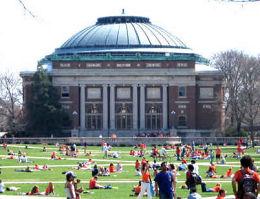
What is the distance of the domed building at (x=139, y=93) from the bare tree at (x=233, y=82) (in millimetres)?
2213

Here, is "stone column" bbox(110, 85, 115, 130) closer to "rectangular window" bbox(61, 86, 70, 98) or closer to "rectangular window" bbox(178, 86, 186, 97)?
"rectangular window" bbox(61, 86, 70, 98)

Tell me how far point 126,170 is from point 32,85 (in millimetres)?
63658

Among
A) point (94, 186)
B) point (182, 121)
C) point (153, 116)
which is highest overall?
point (153, 116)

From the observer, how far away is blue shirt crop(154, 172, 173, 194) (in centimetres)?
2445

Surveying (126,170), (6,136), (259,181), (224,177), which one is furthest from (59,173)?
(6,136)

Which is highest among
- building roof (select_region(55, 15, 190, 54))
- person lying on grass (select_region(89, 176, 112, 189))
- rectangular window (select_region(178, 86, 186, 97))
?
building roof (select_region(55, 15, 190, 54))

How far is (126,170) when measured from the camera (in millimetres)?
54500

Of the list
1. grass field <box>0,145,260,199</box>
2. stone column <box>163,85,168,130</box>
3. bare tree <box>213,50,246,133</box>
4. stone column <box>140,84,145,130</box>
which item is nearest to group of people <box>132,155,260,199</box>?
grass field <box>0,145,260,199</box>

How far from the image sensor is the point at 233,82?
4365 inches

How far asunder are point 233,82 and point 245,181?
93103mm

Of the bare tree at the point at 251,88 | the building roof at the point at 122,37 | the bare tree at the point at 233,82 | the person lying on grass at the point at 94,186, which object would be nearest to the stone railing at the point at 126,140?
the bare tree at the point at 251,88

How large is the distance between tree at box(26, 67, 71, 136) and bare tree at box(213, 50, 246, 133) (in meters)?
22.1

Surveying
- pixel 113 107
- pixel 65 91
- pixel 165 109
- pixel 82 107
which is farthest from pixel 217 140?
pixel 65 91

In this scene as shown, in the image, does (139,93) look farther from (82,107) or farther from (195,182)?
(195,182)
